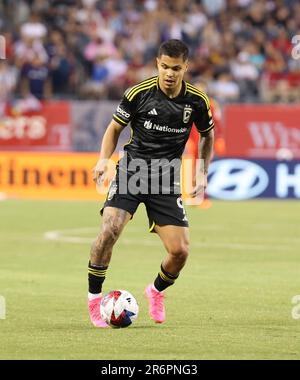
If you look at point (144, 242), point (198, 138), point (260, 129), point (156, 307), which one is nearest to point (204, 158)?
point (156, 307)

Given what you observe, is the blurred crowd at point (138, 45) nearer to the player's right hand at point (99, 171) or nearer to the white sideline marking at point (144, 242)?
the white sideline marking at point (144, 242)

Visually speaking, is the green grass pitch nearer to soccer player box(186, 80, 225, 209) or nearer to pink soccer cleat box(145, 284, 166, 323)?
pink soccer cleat box(145, 284, 166, 323)

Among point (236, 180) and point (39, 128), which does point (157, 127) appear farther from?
point (39, 128)

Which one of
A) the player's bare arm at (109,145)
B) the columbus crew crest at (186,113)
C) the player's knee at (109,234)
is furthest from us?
the columbus crew crest at (186,113)

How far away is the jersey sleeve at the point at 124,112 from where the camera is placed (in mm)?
9672

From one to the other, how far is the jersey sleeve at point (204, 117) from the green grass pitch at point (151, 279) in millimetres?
1649

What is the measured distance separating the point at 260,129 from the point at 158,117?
17835 millimetres

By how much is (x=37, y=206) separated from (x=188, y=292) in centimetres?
1121

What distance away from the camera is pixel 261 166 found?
2381cm

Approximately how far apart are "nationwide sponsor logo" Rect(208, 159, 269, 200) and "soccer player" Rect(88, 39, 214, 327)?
44.9ft

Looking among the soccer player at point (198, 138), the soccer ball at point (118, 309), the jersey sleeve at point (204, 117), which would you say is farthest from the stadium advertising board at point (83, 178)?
the soccer ball at point (118, 309)

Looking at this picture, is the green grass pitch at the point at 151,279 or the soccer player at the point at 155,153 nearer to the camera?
the green grass pitch at the point at 151,279

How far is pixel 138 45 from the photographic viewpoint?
2934 cm

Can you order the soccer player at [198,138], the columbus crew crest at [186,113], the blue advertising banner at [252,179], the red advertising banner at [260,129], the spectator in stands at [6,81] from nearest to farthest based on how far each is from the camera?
1. the columbus crew crest at [186,113]
2. the soccer player at [198,138]
3. the blue advertising banner at [252,179]
4. the spectator in stands at [6,81]
5. the red advertising banner at [260,129]
